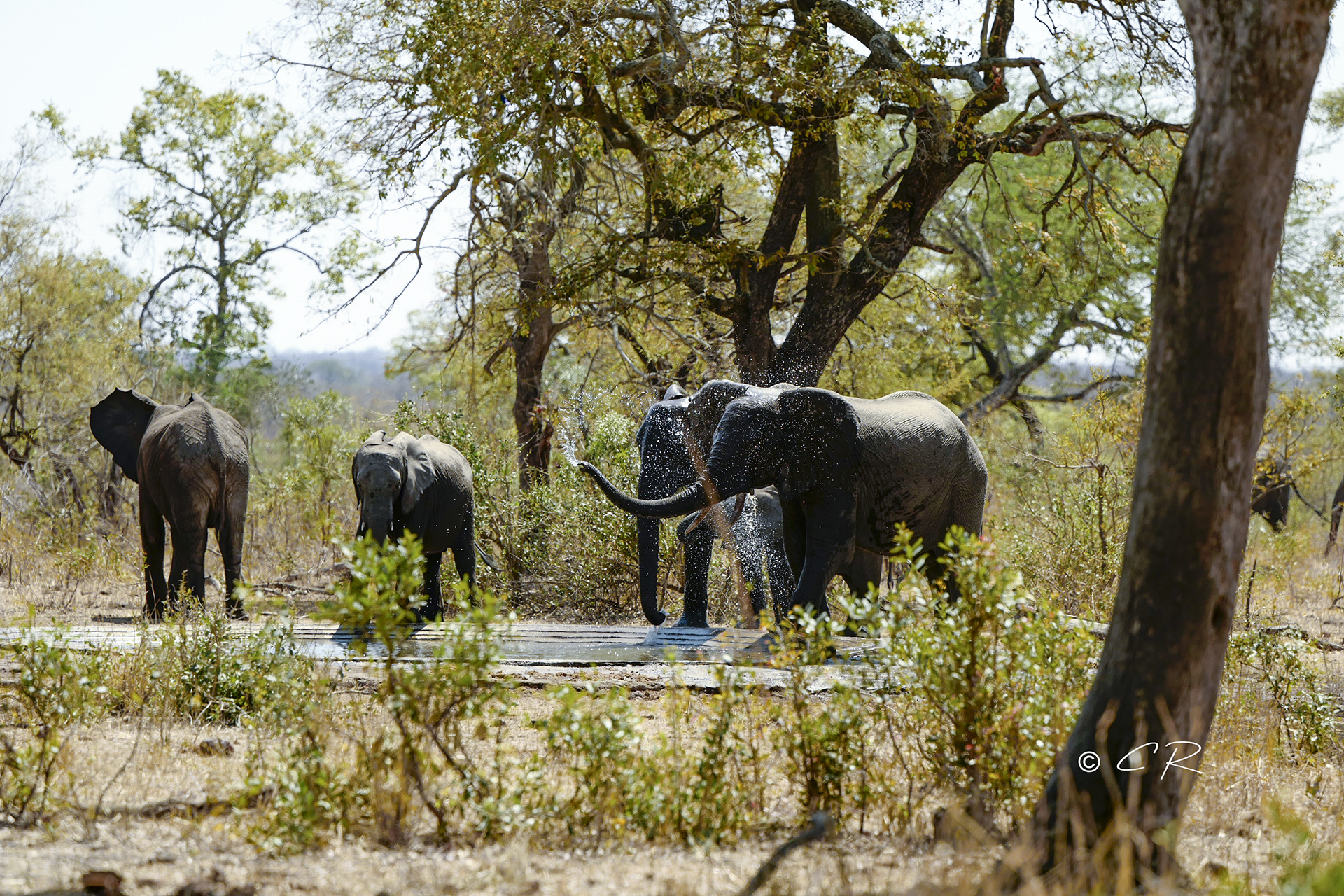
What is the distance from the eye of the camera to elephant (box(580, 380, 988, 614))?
26.9 feet

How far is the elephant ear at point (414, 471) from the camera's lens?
31.0ft

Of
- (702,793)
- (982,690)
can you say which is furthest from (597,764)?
(982,690)

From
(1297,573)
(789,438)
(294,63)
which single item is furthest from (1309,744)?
(294,63)

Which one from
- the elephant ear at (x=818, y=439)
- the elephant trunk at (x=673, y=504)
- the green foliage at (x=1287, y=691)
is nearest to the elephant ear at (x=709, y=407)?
the elephant ear at (x=818, y=439)

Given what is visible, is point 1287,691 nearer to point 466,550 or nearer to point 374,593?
point 374,593

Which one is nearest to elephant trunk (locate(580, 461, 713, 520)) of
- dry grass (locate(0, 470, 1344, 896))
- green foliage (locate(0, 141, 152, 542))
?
dry grass (locate(0, 470, 1344, 896))

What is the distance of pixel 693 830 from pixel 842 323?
29.5 ft

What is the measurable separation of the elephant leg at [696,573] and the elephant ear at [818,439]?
1.45 metres

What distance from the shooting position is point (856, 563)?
9641 millimetres

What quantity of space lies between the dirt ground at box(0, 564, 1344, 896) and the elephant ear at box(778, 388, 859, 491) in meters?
3.41

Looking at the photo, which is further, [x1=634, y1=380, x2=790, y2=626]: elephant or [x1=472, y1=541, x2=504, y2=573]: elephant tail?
[x1=472, y1=541, x2=504, y2=573]: elephant tail

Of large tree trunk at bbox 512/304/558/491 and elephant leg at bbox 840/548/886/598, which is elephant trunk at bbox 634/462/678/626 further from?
large tree trunk at bbox 512/304/558/491

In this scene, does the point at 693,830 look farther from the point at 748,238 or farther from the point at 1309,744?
the point at 748,238

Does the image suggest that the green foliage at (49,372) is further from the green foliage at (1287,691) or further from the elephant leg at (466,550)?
the green foliage at (1287,691)
